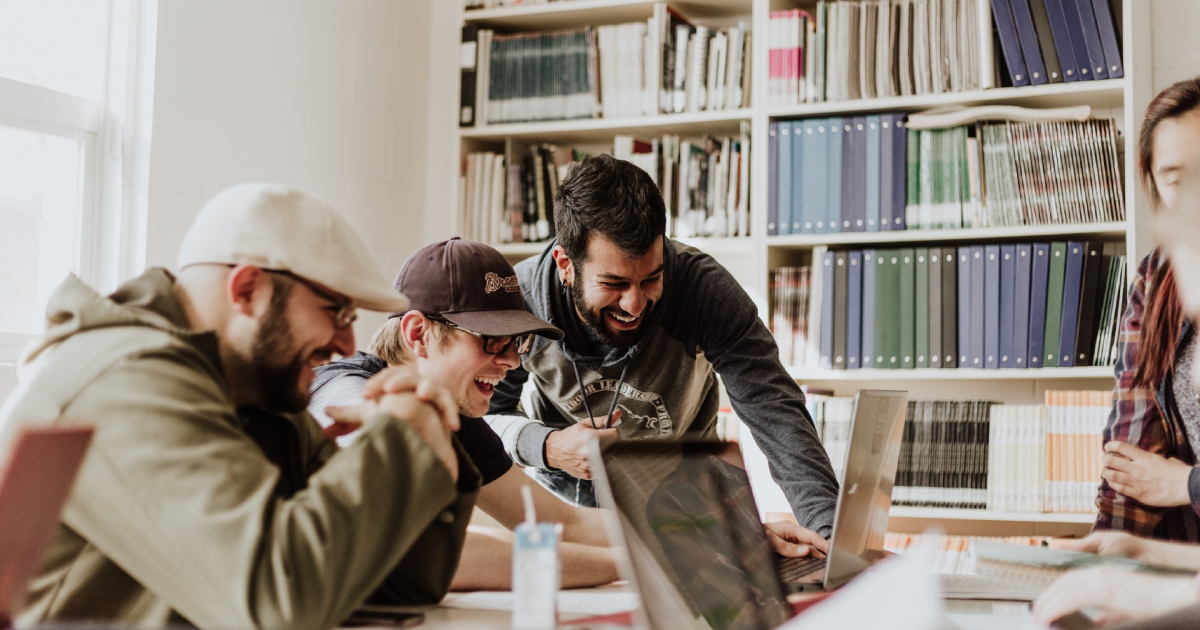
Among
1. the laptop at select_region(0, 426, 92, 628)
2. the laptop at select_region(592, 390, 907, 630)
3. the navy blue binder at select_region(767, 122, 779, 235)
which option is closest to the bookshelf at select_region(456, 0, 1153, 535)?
the navy blue binder at select_region(767, 122, 779, 235)

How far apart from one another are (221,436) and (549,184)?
8.04 ft

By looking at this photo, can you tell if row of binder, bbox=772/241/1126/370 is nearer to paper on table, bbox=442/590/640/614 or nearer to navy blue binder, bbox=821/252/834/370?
navy blue binder, bbox=821/252/834/370

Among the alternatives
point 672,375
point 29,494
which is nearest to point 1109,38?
point 672,375

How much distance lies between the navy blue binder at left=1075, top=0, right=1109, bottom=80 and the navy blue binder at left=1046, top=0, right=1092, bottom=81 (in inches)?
0.8

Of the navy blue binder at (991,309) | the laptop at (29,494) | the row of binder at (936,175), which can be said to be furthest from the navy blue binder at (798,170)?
the laptop at (29,494)

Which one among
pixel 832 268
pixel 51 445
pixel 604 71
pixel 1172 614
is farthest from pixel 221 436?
pixel 604 71

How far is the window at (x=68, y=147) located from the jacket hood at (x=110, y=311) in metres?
1.45

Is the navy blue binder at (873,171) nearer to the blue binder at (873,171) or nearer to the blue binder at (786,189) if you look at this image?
the blue binder at (873,171)

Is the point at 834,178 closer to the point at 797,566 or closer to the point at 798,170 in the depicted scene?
the point at 798,170

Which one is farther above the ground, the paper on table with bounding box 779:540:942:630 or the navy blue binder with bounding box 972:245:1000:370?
the navy blue binder with bounding box 972:245:1000:370

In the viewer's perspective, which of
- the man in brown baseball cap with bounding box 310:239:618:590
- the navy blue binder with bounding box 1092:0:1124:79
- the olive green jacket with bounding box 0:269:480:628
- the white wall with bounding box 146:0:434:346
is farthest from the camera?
the navy blue binder with bounding box 1092:0:1124:79

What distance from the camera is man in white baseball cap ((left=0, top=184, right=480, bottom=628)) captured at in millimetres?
928

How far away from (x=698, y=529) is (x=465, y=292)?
0.76 metres

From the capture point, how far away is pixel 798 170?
3.05 metres
